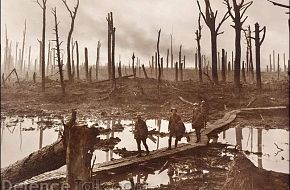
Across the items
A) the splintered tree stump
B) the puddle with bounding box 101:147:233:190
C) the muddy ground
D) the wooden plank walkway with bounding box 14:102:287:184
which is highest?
the muddy ground

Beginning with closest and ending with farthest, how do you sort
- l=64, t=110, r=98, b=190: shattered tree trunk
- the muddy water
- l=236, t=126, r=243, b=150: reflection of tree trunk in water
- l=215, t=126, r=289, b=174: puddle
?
l=64, t=110, r=98, b=190: shattered tree trunk → l=215, t=126, r=289, b=174: puddle → the muddy water → l=236, t=126, r=243, b=150: reflection of tree trunk in water

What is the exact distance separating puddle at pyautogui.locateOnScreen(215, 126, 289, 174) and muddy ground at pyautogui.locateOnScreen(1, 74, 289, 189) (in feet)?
2.13

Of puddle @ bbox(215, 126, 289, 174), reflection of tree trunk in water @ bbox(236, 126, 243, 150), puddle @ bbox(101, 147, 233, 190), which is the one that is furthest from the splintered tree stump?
reflection of tree trunk in water @ bbox(236, 126, 243, 150)

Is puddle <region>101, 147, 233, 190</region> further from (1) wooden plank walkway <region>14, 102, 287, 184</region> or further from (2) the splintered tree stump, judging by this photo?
(2) the splintered tree stump

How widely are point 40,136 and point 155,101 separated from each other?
637 centimetres

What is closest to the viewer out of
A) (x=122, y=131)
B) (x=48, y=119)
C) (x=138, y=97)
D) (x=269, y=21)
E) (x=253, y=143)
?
(x=269, y=21)

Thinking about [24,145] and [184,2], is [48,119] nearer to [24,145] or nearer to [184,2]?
[24,145]

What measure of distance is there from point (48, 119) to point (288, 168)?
10.0m

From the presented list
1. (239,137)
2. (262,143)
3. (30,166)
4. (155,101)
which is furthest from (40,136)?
(262,143)

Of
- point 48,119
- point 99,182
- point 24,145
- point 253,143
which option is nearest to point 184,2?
point 253,143

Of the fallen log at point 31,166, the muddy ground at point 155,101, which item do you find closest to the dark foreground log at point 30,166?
the fallen log at point 31,166

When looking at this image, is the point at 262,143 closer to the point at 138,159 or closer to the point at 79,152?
the point at 138,159

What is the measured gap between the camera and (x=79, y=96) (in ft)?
64.3

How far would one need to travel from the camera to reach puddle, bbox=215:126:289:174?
7799 mm
